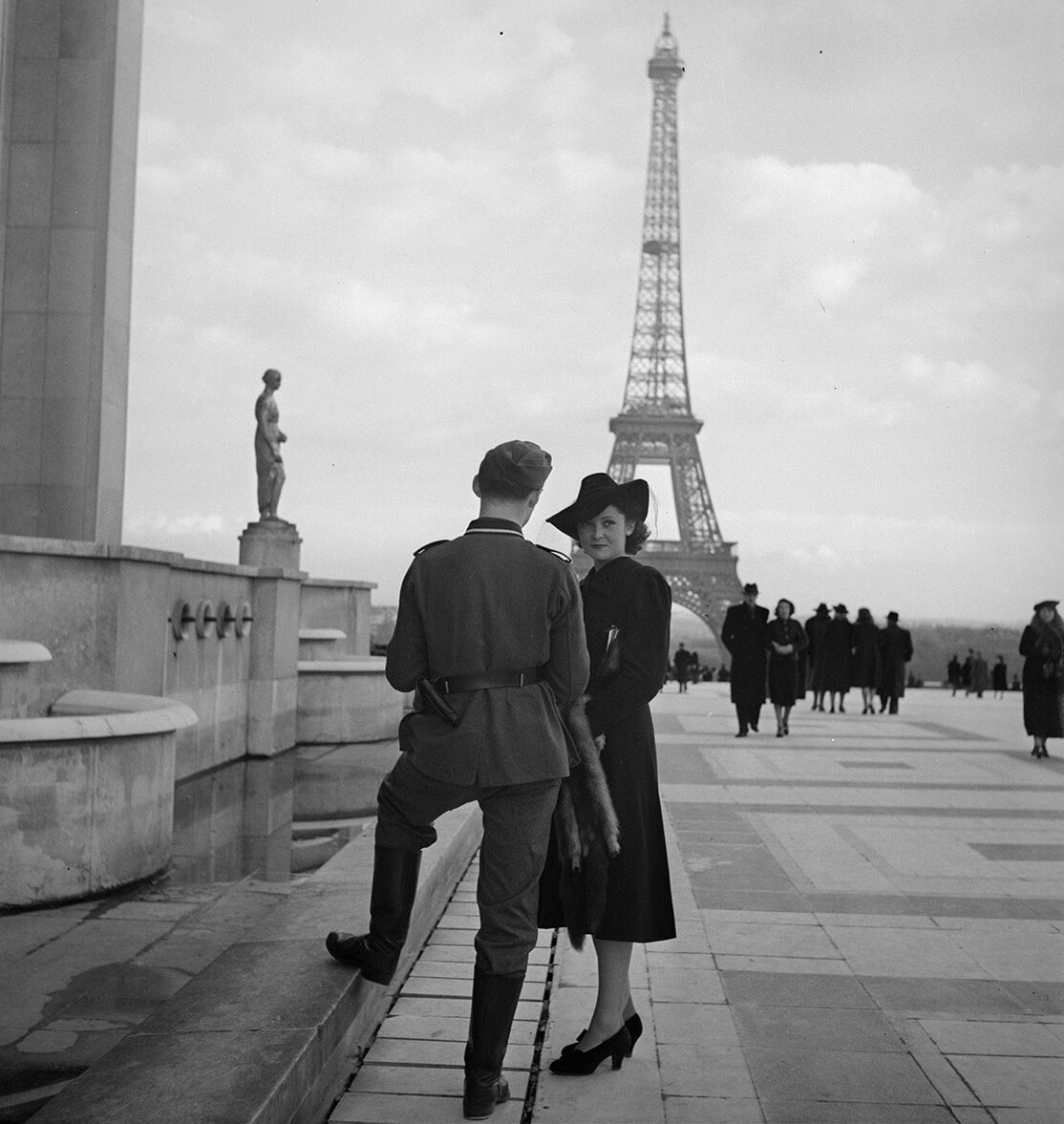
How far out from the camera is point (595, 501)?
12.2ft

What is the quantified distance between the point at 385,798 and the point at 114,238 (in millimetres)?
11208

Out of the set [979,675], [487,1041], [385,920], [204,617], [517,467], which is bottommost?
[487,1041]

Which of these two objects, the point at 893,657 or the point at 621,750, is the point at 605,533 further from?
the point at 893,657

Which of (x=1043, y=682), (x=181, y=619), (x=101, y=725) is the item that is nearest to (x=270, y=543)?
(x=181, y=619)

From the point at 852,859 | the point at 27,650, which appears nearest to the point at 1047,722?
the point at 852,859

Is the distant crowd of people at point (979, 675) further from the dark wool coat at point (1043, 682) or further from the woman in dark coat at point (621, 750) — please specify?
the woman in dark coat at point (621, 750)

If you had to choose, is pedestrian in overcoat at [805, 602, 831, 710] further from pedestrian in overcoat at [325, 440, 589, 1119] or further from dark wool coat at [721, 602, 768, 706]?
pedestrian in overcoat at [325, 440, 589, 1119]

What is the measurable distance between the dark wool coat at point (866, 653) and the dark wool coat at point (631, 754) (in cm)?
1681

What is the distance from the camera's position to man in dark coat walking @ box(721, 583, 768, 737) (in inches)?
574

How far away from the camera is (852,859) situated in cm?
671

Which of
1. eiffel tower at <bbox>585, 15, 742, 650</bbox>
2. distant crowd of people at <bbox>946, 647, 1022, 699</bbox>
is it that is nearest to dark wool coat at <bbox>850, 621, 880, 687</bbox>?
distant crowd of people at <bbox>946, 647, 1022, 699</bbox>

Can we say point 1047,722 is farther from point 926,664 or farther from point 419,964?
→ point 926,664

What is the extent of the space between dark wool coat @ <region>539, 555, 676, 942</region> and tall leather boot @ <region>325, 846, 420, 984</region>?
0.41m

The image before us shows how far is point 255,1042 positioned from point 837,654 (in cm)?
1751
